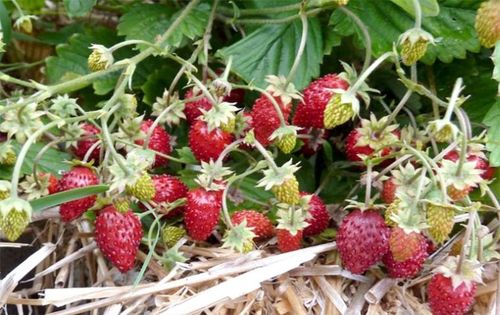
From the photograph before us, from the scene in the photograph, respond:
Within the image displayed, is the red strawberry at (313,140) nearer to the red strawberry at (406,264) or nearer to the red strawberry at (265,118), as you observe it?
the red strawberry at (265,118)

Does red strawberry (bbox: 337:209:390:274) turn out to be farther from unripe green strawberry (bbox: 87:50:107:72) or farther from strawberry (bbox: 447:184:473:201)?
unripe green strawberry (bbox: 87:50:107:72)

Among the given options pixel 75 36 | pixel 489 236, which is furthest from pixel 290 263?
pixel 75 36

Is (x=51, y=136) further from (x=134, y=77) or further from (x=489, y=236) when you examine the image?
(x=489, y=236)

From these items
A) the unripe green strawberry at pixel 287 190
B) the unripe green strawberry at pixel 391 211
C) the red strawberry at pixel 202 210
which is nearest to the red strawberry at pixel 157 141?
the red strawberry at pixel 202 210

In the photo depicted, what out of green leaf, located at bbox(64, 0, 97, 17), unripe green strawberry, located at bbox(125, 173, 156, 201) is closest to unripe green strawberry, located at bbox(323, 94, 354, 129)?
unripe green strawberry, located at bbox(125, 173, 156, 201)

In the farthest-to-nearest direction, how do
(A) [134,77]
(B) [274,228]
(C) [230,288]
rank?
1. (A) [134,77]
2. (B) [274,228]
3. (C) [230,288]

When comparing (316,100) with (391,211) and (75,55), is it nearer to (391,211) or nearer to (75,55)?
(391,211)

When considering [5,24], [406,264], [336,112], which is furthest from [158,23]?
[406,264]

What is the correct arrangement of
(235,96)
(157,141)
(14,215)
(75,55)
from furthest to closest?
(75,55) → (235,96) → (157,141) → (14,215)
